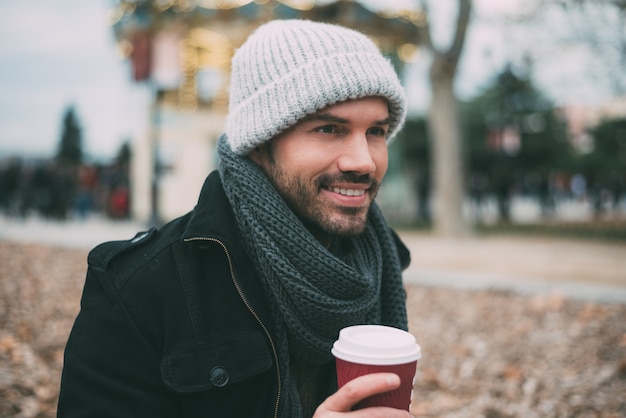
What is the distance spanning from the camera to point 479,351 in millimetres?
5375

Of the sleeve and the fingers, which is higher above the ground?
the fingers

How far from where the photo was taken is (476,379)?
4.68 meters

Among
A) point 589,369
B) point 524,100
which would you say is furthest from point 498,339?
point 524,100

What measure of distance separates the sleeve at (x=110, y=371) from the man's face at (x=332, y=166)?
0.68 m

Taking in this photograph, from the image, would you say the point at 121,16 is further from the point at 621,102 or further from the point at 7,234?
the point at 621,102

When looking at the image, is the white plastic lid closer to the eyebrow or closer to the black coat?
the black coat

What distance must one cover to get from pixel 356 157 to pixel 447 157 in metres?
12.8

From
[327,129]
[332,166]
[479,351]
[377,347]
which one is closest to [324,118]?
[327,129]

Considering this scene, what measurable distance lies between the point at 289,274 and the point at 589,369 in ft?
13.4

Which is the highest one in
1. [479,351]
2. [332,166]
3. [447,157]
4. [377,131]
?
[377,131]

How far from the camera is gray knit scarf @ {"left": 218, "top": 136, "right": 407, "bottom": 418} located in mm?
1735

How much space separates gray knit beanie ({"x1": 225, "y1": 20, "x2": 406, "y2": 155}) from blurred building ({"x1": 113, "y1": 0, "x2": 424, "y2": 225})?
1461cm

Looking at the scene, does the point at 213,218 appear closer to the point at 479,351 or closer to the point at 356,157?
the point at 356,157

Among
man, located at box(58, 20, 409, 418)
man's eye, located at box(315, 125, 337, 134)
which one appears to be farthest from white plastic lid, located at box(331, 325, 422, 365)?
man's eye, located at box(315, 125, 337, 134)
